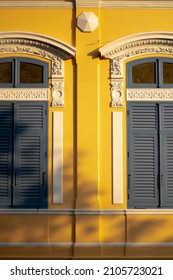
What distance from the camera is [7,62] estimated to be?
10.4m

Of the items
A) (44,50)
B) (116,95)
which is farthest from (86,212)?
(44,50)

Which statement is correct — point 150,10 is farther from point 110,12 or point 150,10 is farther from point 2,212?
point 2,212

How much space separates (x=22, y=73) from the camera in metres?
10.4

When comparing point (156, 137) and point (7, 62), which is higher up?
point (7, 62)

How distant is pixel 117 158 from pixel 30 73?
245 centimetres

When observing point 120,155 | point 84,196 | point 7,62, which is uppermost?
point 7,62

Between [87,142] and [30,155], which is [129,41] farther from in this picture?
[30,155]

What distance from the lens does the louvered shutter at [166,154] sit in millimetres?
10125

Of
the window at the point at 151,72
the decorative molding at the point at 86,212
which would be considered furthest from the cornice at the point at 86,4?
the decorative molding at the point at 86,212

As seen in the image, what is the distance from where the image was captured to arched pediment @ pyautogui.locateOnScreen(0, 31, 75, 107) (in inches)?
402

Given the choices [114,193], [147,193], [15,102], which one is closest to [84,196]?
[114,193]

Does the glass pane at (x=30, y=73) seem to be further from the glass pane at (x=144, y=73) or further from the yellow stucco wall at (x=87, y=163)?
the glass pane at (x=144, y=73)

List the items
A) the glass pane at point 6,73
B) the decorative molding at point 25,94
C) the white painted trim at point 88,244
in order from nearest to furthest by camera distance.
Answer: the white painted trim at point 88,244 < the decorative molding at point 25,94 < the glass pane at point 6,73

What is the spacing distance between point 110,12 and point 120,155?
289 cm
